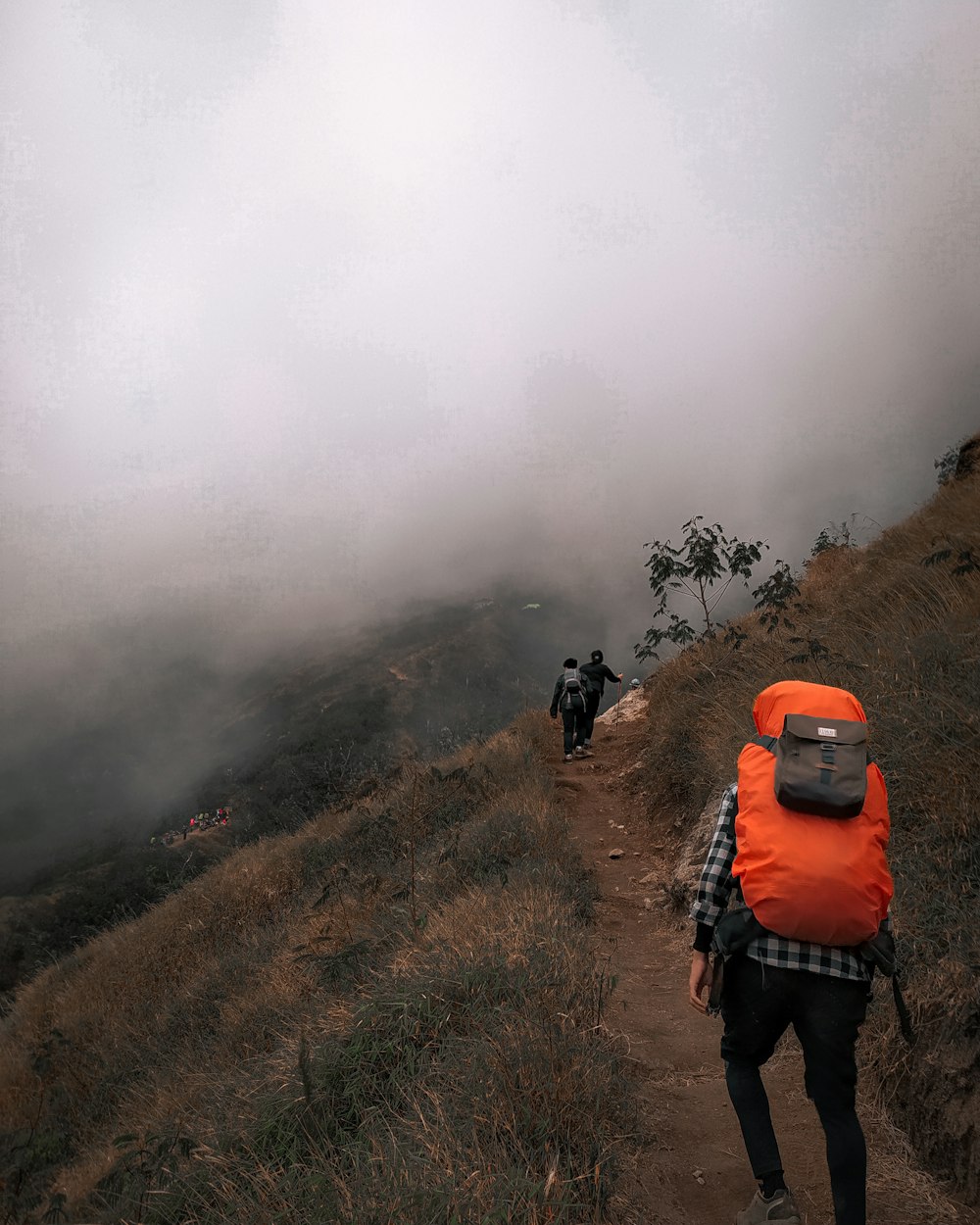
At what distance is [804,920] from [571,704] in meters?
9.77

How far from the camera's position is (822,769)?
206cm

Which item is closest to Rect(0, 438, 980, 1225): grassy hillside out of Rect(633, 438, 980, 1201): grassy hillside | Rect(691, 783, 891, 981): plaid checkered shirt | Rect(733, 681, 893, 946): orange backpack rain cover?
Rect(633, 438, 980, 1201): grassy hillside

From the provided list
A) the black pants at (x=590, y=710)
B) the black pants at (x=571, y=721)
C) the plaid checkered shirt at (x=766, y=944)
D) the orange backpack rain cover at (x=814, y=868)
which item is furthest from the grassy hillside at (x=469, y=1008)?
the black pants at (x=590, y=710)

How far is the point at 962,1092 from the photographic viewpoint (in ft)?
9.02

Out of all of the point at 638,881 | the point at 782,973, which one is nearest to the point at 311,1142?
the point at 782,973

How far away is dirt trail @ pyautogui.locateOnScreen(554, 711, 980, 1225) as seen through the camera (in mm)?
2600

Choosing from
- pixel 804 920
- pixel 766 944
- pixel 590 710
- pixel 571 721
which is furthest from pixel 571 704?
pixel 804 920

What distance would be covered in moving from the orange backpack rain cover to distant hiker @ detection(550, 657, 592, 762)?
9.47 metres

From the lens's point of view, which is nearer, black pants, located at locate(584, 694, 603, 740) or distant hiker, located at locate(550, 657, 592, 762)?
distant hiker, located at locate(550, 657, 592, 762)

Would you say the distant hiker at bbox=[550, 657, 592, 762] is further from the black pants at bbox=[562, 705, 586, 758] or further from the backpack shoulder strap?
the backpack shoulder strap

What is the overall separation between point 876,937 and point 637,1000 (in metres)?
2.97

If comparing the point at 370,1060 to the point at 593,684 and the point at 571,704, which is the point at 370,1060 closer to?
the point at 571,704

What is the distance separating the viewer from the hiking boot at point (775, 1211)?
90.2 inches

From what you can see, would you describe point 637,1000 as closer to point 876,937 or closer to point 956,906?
point 956,906
